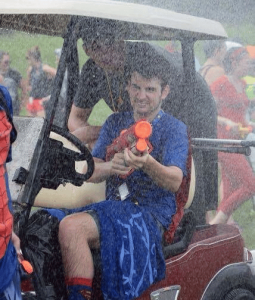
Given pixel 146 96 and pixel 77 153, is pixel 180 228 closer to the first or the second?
pixel 146 96

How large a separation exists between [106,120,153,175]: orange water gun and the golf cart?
0.50 ft

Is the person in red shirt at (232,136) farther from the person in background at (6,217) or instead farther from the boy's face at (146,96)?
the person in background at (6,217)

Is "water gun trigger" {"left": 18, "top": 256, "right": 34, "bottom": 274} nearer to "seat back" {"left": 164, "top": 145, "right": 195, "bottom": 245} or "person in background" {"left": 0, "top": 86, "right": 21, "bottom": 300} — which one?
"person in background" {"left": 0, "top": 86, "right": 21, "bottom": 300}

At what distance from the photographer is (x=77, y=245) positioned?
3039 mm

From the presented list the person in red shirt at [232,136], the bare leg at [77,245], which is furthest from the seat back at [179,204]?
the person in red shirt at [232,136]

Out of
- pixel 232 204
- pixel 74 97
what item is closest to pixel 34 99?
pixel 232 204

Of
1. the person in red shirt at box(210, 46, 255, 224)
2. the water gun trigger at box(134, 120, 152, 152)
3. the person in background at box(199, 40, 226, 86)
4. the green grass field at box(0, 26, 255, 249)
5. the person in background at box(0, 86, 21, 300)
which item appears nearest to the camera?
the person in background at box(0, 86, 21, 300)

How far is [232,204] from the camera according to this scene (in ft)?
21.0

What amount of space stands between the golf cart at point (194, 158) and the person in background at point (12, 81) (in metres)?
5.06

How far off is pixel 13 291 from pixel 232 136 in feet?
14.4

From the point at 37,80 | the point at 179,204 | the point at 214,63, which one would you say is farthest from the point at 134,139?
the point at 37,80

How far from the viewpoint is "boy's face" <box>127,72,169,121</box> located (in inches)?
138

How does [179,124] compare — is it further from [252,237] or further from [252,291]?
[252,237]

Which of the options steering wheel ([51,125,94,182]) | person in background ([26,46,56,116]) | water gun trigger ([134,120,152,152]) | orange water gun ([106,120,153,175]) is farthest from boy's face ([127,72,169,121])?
person in background ([26,46,56,116])
